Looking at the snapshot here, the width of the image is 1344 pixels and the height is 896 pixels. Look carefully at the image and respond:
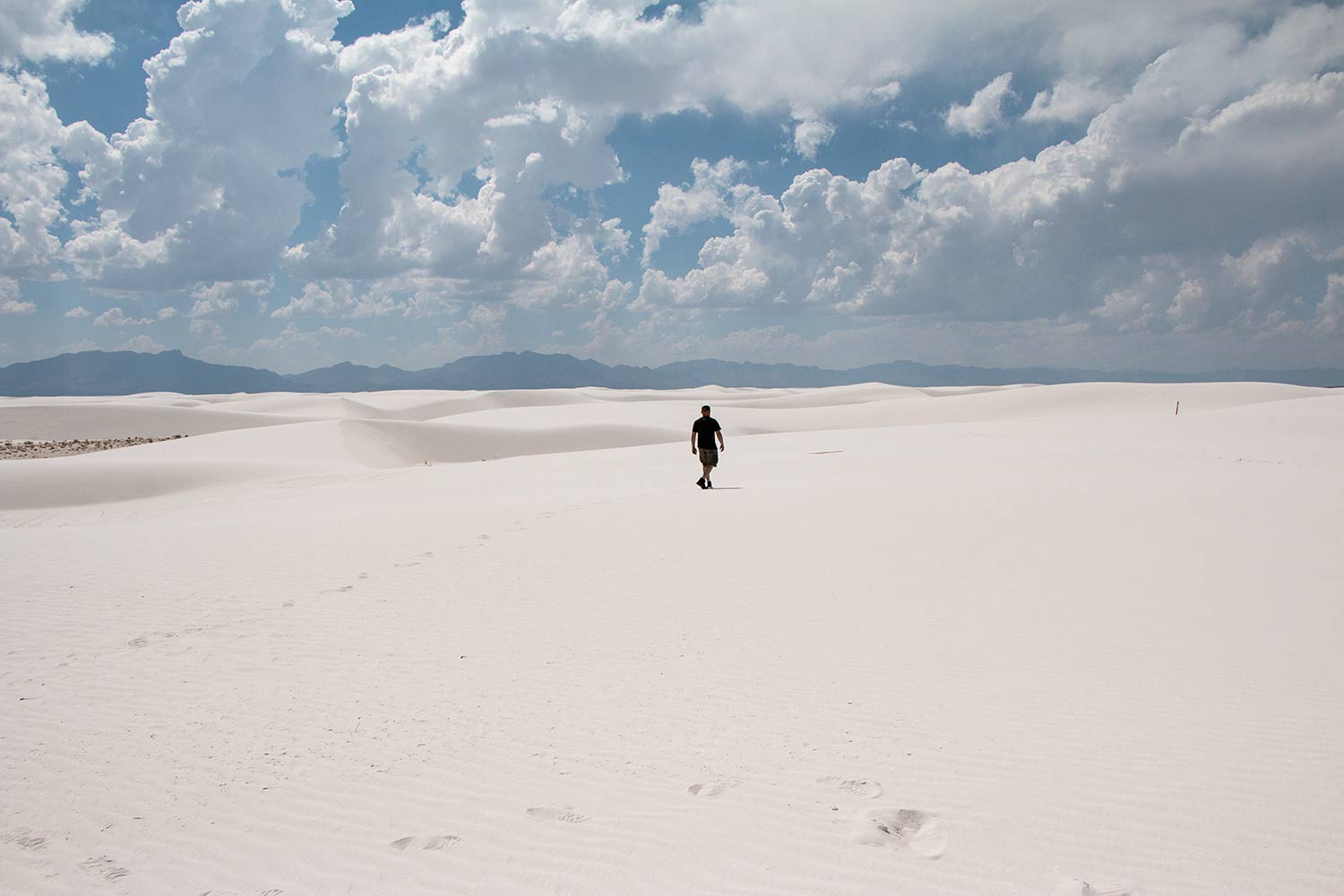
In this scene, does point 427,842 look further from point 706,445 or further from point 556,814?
point 706,445

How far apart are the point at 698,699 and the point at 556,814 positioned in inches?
58.3

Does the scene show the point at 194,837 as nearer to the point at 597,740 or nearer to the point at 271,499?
the point at 597,740

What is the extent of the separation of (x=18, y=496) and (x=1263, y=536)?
87.7ft

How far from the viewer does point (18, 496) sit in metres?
20.9

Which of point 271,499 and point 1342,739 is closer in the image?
point 1342,739

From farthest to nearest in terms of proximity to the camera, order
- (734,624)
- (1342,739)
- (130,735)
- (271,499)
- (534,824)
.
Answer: (271,499) → (734,624) → (130,735) → (1342,739) → (534,824)

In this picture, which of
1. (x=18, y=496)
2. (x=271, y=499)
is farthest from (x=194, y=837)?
(x=18, y=496)

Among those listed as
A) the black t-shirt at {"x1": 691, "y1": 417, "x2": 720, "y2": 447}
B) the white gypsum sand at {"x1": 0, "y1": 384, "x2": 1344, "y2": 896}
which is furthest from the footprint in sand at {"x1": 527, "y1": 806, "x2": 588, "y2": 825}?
the black t-shirt at {"x1": 691, "y1": 417, "x2": 720, "y2": 447}

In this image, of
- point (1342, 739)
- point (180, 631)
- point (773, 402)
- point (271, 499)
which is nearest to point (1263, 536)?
point (1342, 739)

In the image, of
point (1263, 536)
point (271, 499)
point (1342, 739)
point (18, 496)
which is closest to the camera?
point (1342, 739)

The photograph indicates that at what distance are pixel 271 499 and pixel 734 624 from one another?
16396 mm

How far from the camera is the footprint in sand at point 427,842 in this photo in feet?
11.4

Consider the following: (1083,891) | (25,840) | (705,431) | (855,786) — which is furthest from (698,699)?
(705,431)

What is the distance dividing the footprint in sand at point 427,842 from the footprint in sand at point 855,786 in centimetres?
174
